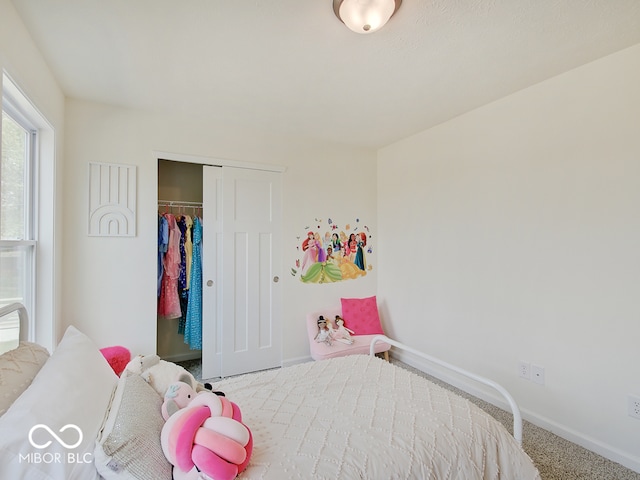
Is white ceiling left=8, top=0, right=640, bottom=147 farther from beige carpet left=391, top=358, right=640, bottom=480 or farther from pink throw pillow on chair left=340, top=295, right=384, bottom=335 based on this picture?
beige carpet left=391, top=358, right=640, bottom=480

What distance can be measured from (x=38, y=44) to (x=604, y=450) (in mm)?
4094

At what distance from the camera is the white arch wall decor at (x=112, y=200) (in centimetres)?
256

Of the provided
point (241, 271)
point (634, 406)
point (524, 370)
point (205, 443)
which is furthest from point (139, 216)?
point (634, 406)

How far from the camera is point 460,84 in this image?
229 centimetres

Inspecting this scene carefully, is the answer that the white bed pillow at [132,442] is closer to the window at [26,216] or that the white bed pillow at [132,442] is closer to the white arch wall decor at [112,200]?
the window at [26,216]

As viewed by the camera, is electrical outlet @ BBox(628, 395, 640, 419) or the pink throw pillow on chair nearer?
electrical outlet @ BBox(628, 395, 640, 419)

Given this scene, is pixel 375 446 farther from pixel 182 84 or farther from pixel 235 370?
pixel 182 84

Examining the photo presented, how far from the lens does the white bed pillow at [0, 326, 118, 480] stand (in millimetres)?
811

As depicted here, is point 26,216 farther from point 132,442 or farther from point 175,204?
point 132,442

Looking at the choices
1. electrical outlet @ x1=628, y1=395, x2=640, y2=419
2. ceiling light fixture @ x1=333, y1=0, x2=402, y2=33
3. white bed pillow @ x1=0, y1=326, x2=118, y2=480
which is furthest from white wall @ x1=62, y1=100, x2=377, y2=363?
electrical outlet @ x1=628, y1=395, x2=640, y2=419

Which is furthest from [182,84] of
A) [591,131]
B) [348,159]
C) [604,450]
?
[604,450]

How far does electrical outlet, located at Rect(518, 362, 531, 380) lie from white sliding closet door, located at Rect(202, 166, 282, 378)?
2.12 metres

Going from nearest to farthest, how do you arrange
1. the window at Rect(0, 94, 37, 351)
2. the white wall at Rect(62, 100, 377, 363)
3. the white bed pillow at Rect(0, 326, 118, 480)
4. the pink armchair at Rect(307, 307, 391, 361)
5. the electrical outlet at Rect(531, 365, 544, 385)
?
the white bed pillow at Rect(0, 326, 118, 480), the window at Rect(0, 94, 37, 351), the electrical outlet at Rect(531, 365, 544, 385), the white wall at Rect(62, 100, 377, 363), the pink armchair at Rect(307, 307, 391, 361)

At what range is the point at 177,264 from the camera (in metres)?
3.05
